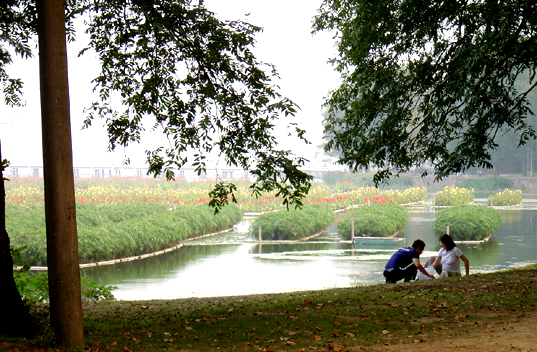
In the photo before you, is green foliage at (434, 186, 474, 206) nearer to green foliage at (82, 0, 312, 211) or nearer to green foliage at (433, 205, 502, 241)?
green foliage at (433, 205, 502, 241)

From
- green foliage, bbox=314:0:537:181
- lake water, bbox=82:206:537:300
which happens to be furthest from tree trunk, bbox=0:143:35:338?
lake water, bbox=82:206:537:300

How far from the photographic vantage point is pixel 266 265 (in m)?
18.2

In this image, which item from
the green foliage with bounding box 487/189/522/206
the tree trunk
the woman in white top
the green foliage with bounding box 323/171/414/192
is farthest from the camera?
the green foliage with bounding box 323/171/414/192

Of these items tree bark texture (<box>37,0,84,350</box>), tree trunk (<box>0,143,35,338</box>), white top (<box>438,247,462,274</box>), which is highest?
tree bark texture (<box>37,0,84,350</box>)

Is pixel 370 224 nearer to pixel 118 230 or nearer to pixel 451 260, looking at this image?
pixel 118 230

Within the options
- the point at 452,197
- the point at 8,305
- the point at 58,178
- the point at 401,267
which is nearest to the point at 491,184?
the point at 452,197

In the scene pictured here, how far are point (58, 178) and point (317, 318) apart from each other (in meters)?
3.28

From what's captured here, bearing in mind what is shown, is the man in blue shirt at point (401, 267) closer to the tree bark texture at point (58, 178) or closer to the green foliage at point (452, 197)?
the tree bark texture at point (58, 178)

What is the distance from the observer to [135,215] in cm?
2692

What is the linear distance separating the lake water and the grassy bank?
5.57 metres

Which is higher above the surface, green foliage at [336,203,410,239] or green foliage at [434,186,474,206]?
green foliage at [434,186,474,206]

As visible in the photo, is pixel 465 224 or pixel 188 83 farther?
pixel 465 224

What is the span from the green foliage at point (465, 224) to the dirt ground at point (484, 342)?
60.4 ft

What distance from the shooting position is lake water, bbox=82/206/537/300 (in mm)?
14750
